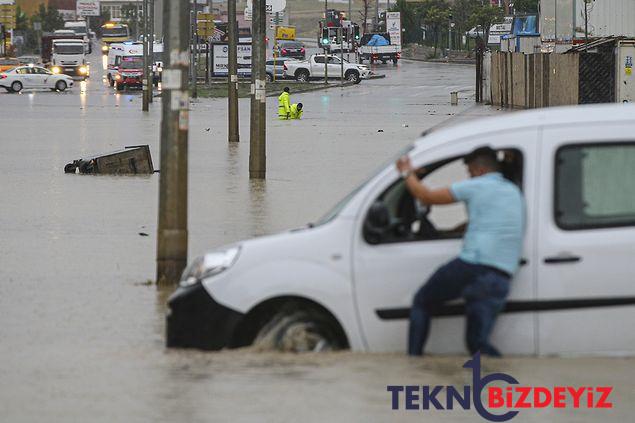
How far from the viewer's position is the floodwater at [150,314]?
310 inches

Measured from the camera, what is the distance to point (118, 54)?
89.1 metres

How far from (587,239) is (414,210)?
102 centimetres

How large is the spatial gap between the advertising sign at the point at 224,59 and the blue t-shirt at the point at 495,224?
71927mm

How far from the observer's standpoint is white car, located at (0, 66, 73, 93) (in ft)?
254

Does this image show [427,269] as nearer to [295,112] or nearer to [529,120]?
[529,120]

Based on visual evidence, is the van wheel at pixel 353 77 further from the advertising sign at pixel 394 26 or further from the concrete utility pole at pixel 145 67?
the advertising sign at pixel 394 26

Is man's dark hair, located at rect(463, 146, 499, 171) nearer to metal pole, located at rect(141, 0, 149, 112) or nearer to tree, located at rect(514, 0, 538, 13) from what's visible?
metal pole, located at rect(141, 0, 149, 112)

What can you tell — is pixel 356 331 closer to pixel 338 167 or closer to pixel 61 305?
pixel 61 305

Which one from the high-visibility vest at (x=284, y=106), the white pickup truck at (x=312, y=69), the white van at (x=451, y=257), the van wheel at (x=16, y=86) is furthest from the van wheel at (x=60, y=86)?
the white van at (x=451, y=257)

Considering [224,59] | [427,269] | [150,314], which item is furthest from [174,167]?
[224,59]

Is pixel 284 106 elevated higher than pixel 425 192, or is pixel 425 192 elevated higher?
pixel 284 106

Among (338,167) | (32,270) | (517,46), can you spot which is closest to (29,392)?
(32,270)

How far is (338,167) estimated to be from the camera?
2575 cm

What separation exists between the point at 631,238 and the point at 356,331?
5.37 feet
